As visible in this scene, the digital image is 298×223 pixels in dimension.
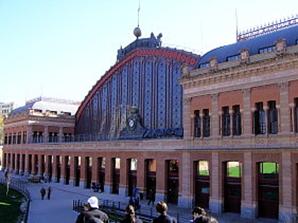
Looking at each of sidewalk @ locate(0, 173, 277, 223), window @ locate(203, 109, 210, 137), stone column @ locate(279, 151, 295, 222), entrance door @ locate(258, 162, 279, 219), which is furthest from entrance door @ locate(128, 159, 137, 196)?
stone column @ locate(279, 151, 295, 222)

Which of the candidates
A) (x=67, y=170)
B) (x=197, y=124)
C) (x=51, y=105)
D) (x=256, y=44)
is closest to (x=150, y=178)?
(x=197, y=124)

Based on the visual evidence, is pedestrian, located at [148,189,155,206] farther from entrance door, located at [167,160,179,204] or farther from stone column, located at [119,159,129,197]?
stone column, located at [119,159,129,197]

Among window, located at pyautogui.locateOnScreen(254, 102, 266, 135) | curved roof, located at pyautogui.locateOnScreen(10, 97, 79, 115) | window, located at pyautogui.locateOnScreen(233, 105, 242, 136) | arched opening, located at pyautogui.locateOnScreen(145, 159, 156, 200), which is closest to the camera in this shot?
window, located at pyautogui.locateOnScreen(254, 102, 266, 135)

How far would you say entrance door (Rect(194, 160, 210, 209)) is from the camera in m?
38.3

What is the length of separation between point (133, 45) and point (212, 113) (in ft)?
88.6

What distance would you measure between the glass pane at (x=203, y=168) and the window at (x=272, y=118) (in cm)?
775

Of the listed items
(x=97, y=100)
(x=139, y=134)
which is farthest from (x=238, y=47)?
(x=97, y=100)

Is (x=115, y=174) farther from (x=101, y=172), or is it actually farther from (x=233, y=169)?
(x=233, y=169)

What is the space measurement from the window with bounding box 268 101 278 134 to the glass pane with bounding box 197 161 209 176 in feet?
25.4

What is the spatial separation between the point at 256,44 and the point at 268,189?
542 inches

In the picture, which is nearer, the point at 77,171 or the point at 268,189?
the point at 268,189

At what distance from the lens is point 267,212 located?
3269 cm

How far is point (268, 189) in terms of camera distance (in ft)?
107

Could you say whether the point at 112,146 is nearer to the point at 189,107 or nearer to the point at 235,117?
the point at 189,107
